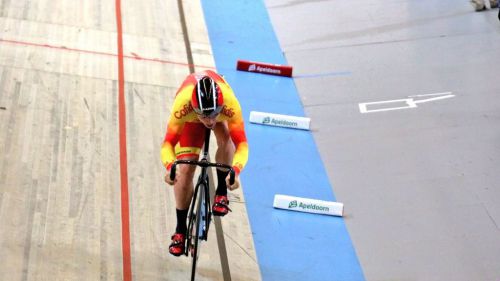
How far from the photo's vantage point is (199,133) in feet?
18.6

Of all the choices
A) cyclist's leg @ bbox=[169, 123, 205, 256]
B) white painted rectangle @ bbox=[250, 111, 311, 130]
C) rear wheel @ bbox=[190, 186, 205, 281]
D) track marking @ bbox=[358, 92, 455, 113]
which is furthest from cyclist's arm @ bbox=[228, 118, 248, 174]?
track marking @ bbox=[358, 92, 455, 113]

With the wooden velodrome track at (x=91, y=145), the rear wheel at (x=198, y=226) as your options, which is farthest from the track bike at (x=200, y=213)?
the wooden velodrome track at (x=91, y=145)

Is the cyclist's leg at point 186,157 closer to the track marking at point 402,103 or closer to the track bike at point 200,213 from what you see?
the track bike at point 200,213

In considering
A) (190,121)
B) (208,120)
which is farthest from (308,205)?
(208,120)

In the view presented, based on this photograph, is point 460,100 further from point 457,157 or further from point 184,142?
point 184,142

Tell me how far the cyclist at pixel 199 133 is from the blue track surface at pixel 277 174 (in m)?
0.98

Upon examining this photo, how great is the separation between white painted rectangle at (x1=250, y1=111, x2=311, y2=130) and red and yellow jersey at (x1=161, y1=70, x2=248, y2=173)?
3189 mm

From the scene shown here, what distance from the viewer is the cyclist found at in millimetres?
5219

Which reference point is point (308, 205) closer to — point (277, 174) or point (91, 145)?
point (277, 174)

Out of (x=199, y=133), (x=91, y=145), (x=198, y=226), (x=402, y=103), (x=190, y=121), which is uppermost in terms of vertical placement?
(x=190, y=121)

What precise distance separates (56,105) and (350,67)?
3477mm

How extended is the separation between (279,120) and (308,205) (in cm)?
159

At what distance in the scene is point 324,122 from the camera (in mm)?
9023

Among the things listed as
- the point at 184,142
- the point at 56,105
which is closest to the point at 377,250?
the point at 184,142
